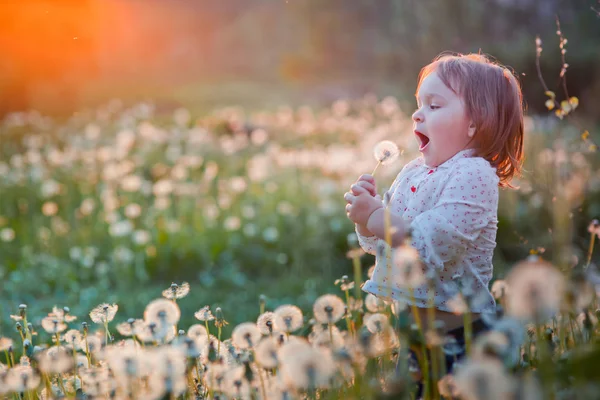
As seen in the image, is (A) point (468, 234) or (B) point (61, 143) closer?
(A) point (468, 234)

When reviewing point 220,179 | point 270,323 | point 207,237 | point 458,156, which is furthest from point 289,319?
point 220,179

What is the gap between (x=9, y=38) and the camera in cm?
1060

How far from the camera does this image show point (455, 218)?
1954 millimetres

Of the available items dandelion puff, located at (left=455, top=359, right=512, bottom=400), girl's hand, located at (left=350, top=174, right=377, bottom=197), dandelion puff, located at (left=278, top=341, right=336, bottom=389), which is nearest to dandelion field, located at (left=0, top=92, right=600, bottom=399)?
girl's hand, located at (left=350, top=174, right=377, bottom=197)

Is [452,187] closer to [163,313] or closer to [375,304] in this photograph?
[375,304]

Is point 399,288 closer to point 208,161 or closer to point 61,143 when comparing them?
point 208,161

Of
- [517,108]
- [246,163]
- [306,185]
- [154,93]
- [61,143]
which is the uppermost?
[154,93]

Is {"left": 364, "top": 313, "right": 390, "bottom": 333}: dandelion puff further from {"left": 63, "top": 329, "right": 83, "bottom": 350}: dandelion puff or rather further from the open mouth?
{"left": 63, "top": 329, "right": 83, "bottom": 350}: dandelion puff

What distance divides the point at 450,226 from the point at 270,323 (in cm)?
57

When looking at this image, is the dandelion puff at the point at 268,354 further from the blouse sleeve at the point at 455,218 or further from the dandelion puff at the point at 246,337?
the blouse sleeve at the point at 455,218

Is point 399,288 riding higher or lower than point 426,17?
lower

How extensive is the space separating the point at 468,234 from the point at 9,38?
33.8ft

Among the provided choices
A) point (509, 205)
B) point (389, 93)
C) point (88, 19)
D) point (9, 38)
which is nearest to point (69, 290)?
point (509, 205)

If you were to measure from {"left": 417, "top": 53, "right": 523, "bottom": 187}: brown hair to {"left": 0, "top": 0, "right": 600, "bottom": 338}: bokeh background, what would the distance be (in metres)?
0.22
